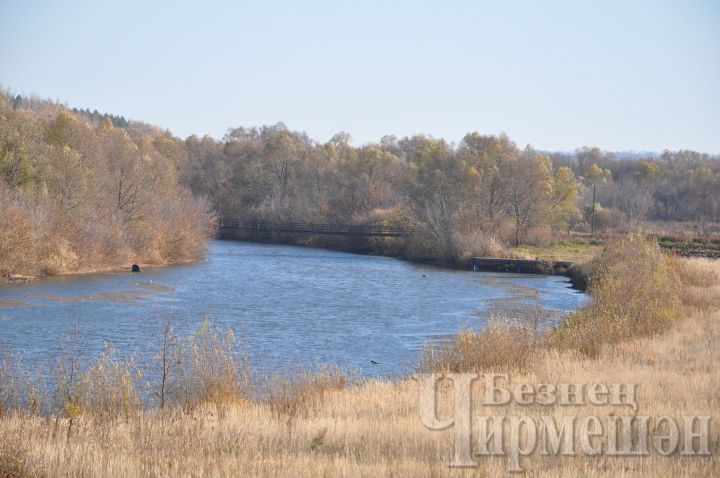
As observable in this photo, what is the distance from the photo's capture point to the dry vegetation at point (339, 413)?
9719 millimetres

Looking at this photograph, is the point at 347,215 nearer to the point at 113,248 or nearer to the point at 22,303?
the point at 113,248

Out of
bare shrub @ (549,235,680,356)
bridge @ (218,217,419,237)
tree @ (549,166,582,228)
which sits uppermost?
tree @ (549,166,582,228)

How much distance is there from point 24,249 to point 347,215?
46.8 meters

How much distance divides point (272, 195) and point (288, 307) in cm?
5878

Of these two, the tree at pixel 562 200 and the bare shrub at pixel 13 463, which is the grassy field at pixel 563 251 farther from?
the bare shrub at pixel 13 463

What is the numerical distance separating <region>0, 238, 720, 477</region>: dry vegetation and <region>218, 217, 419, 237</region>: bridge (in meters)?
52.1

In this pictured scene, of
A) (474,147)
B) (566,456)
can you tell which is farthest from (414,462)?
(474,147)

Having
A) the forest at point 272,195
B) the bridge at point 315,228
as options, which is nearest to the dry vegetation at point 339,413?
the forest at point 272,195

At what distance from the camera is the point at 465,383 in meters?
15.9

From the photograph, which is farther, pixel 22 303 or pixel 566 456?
pixel 22 303

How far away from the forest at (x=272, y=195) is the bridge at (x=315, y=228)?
163 centimetres

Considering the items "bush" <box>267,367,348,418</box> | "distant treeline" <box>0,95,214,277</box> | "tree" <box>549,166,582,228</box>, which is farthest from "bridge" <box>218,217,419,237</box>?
"bush" <box>267,367,348,418</box>

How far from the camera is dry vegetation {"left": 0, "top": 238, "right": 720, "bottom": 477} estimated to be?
9.72m

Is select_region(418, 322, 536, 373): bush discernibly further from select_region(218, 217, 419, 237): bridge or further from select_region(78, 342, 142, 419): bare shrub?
select_region(218, 217, 419, 237): bridge
